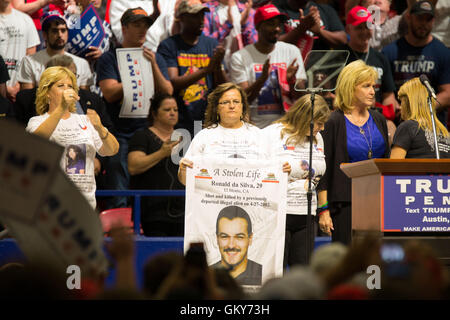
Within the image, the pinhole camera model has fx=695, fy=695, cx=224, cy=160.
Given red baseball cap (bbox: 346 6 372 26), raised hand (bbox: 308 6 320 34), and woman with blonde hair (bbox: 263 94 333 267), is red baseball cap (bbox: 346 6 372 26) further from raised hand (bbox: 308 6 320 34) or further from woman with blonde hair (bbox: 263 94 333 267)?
woman with blonde hair (bbox: 263 94 333 267)

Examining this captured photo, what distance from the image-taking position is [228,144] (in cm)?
529

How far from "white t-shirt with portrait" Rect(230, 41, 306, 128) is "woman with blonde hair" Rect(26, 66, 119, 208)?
8.09ft

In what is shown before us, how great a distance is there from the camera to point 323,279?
160cm

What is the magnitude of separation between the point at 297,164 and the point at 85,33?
10.8 ft

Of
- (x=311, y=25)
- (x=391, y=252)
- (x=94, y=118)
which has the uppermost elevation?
(x=311, y=25)

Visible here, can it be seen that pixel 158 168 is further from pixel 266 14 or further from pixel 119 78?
pixel 266 14

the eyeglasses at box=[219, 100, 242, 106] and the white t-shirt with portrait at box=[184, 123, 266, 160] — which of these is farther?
the eyeglasses at box=[219, 100, 242, 106]

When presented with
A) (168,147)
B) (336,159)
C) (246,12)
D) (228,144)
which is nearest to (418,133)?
(336,159)

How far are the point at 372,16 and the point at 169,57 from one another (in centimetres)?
245

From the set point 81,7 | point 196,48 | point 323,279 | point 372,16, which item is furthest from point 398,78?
point 323,279

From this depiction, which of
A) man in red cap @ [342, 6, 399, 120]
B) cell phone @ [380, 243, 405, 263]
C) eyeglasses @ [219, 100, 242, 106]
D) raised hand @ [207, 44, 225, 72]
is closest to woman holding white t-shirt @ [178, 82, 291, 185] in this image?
eyeglasses @ [219, 100, 242, 106]

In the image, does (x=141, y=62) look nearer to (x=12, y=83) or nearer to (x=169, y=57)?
(x=169, y=57)

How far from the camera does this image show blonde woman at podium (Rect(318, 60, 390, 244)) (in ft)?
18.3

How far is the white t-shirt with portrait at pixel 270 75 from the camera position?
7570 millimetres
